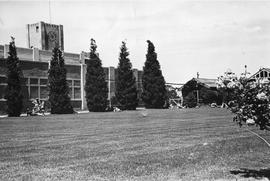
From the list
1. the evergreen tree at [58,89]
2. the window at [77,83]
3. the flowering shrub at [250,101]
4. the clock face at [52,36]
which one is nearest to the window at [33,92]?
the evergreen tree at [58,89]

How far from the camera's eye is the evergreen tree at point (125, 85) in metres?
50.7

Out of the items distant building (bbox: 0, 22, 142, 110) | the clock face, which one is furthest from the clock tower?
distant building (bbox: 0, 22, 142, 110)

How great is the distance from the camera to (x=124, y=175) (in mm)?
7637

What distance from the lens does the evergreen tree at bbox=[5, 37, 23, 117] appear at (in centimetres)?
3888

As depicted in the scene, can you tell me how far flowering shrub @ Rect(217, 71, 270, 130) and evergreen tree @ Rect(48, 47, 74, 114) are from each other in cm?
3766

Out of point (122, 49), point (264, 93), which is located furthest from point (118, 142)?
point (122, 49)

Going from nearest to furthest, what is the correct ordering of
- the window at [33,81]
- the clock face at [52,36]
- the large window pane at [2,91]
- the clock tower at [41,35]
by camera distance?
the large window pane at [2,91]
the window at [33,81]
the clock tower at [41,35]
the clock face at [52,36]

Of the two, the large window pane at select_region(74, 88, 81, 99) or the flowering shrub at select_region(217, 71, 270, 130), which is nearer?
the flowering shrub at select_region(217, 71, 270, 130)

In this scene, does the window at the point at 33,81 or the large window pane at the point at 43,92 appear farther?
the large window pane at the point at 43,92

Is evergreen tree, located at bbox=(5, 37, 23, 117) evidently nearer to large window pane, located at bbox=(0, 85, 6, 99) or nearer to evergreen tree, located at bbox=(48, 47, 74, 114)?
large window pane, located at bbox=(0, 85, 6, 99)

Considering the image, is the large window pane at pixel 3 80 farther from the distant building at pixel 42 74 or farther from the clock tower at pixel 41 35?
the clock tower at pixel 41 35

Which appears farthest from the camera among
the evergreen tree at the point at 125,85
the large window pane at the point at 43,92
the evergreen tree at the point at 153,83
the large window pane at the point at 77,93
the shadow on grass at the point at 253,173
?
the large window pane at the point at 77,93

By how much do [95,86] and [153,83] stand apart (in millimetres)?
9459

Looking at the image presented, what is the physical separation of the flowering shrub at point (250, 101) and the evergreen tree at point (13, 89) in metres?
35.1
